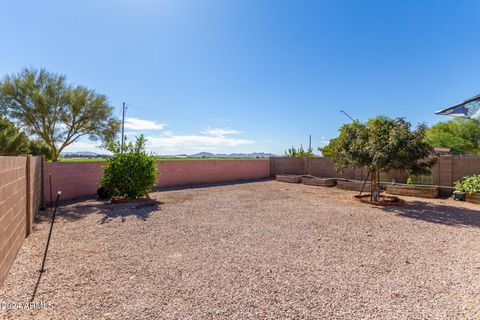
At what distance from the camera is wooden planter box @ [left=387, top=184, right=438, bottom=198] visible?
36.9ft

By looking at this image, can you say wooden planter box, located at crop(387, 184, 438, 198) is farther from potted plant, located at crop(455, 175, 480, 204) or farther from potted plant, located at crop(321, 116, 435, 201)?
potted plant, located at crop(321, 116, 435, 201)

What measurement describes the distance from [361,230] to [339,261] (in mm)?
2364

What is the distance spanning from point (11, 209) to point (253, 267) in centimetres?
405

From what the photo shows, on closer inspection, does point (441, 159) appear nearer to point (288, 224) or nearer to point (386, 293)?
point (288, 224)

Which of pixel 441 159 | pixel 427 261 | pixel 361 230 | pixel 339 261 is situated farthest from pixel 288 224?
pixel 441 159

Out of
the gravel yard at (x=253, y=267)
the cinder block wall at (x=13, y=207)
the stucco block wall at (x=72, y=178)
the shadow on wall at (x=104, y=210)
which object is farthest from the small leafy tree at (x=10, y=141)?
the cinder block wall at (x=13, y=207)

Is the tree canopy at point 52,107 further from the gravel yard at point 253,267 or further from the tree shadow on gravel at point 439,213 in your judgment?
the tree shadow on gravel at point 439,213

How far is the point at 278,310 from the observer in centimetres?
288

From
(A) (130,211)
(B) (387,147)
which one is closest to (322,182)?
(B) (387,147)

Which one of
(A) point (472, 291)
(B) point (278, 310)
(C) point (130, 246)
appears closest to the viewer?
(B) point (278, 310)

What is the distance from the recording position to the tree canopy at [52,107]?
595 inches

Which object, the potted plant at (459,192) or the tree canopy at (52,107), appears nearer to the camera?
the potted plant at (459,192)

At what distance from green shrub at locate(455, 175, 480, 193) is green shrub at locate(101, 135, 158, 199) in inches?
505

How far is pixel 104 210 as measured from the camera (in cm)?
853
